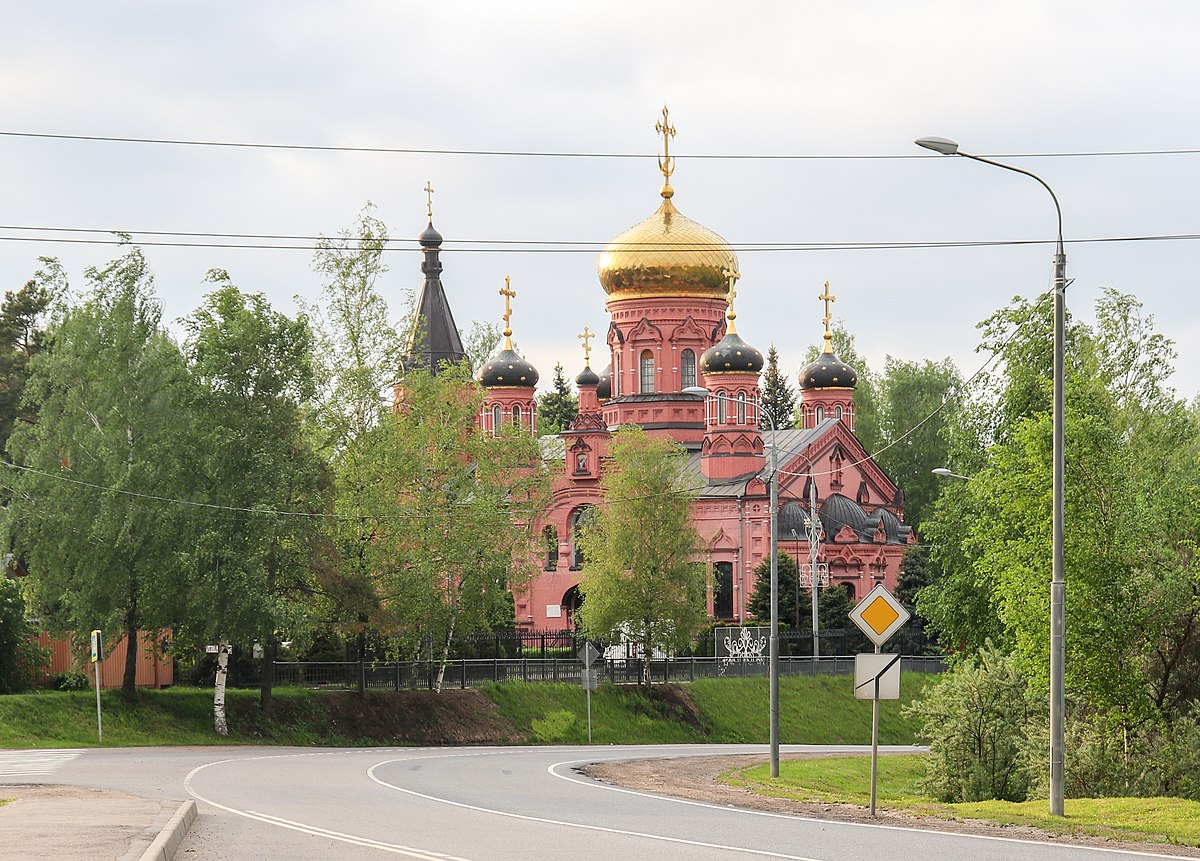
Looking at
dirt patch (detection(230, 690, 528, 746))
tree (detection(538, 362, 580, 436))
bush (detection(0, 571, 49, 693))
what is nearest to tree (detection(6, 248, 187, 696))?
bush (detection(0, 571, 49, 693))

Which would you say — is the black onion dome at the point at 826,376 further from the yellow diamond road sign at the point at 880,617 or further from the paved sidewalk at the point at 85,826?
the paved sidewalk at the point at 85,826

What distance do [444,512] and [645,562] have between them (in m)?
9.64

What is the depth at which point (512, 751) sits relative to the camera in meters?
37.8

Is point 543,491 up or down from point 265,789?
up

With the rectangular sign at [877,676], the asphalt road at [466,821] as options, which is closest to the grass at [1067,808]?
the asphalt road at [466,821]

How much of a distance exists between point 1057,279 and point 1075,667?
22.2 feet

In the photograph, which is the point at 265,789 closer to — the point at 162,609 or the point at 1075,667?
the point at 1075,667

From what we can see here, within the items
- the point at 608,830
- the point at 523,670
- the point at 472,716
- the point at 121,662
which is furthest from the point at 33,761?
the point at 523,670

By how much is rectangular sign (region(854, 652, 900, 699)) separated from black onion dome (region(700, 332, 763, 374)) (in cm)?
4931

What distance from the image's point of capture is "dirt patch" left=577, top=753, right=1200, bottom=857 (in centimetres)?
1661

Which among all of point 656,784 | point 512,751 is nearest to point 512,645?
point 512,751

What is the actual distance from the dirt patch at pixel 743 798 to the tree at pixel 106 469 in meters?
12.5

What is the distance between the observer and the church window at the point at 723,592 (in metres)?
65.7

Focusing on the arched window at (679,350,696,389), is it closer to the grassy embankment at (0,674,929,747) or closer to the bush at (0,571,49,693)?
the grassy embankment at (0,674,929,747)
